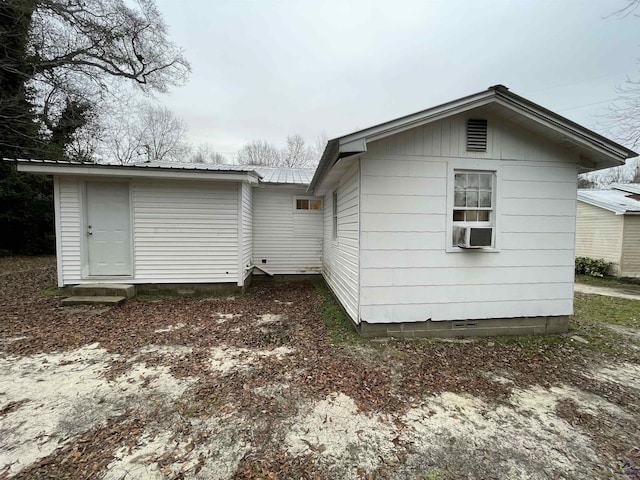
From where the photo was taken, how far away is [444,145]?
405 centimetres

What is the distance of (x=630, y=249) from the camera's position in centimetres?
975

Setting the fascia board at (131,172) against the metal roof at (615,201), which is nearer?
the fascia board at (131,172)

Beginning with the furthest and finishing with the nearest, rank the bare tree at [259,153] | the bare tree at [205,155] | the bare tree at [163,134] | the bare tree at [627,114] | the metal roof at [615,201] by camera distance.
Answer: the bare tree at [259,153] → the bare tree at [205,155] → the bare tree at [163,134] → the metal roof at [615,201] → the bare tree at [627,114]

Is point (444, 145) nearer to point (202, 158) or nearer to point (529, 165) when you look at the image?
point (529, 165)

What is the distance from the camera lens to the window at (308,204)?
8.49 metres

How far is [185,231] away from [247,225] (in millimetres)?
1533

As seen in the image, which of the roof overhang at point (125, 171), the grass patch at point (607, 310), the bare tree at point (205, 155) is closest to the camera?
the grass patch at point (607, 310)

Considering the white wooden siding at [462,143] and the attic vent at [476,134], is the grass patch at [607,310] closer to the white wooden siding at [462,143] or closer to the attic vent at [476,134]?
the white wooden siding at [462,143]

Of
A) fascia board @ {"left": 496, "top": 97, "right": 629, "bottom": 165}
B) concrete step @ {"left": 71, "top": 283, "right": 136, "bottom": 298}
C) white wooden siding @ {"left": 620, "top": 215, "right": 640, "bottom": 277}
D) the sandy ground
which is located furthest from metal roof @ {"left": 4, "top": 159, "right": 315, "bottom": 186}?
white wooden siding @ {"left": 620, "top": 215, "right": 640, "bottom": 277}

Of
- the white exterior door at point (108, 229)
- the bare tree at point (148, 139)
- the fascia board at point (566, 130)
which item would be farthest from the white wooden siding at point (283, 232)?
the bare tree at point (148, 139)

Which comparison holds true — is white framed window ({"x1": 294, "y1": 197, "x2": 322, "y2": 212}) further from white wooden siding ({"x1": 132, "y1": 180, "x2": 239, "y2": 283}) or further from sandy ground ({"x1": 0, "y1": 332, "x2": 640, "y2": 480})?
sandy ground ({"x1": 0, "y1": 332, "x2": 640, "y2": 480})

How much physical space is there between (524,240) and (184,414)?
485 cm

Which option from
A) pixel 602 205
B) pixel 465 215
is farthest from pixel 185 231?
pixel 602 205

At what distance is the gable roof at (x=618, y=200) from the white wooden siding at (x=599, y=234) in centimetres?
24
